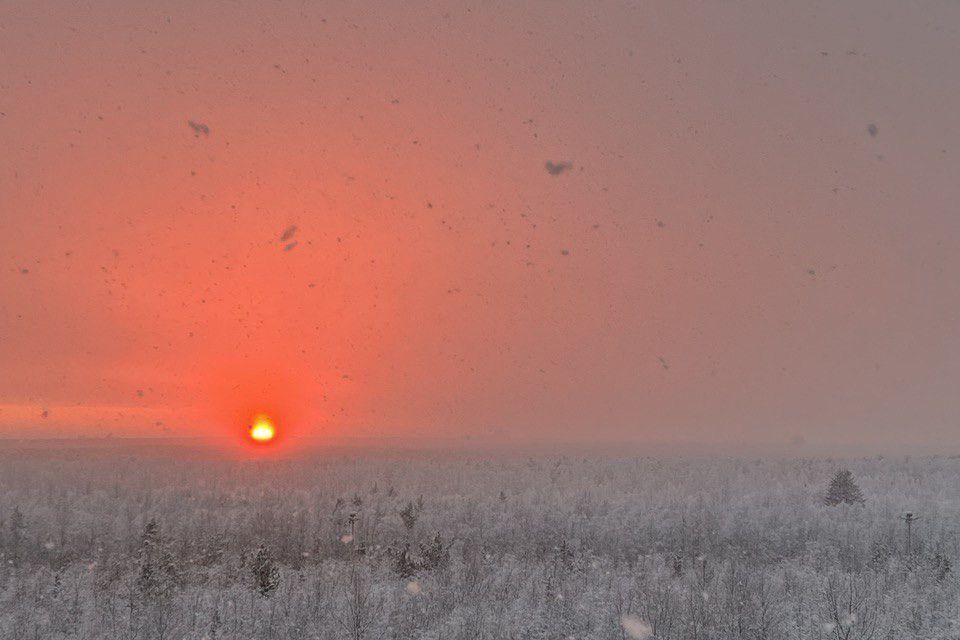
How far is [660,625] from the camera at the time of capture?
12.5m

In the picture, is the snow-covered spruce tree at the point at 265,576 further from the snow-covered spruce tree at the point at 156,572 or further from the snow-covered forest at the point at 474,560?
the snow-covered spruce tree at the point at 156,572

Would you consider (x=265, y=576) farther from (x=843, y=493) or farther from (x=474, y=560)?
(x=843, y=493)

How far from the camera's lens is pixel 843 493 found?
30.0m

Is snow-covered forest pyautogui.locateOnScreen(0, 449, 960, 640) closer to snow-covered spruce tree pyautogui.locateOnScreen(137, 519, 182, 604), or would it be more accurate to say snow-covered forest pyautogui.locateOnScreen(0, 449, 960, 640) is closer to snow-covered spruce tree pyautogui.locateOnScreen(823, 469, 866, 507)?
snow-covered spruce tree pyautogui.locateOnScreen(137, 519, 182, 604)

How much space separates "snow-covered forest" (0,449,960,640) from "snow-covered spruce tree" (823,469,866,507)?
0.67 metres

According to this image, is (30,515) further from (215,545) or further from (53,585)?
(53,585)

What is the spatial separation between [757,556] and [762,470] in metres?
25.9

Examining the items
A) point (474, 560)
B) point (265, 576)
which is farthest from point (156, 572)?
point (474, 560)

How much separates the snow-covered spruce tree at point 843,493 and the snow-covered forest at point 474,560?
0.67m

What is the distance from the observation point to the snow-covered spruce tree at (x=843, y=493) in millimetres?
29562

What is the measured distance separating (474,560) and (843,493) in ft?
57.4

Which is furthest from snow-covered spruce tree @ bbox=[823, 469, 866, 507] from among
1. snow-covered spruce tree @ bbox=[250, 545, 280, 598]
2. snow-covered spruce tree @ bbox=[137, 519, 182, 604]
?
snow-covered spruce tree @ bbox=[137, 519, 182, 604]

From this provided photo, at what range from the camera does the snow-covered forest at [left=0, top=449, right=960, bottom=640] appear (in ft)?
42.0

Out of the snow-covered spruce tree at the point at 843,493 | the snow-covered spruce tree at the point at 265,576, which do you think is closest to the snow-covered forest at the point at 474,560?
the snow-covered spruce tree at the point at 265,576
